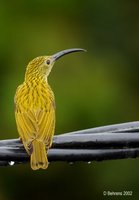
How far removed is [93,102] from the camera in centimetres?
1166

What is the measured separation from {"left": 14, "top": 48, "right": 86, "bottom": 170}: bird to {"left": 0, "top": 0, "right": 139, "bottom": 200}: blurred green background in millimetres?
2765

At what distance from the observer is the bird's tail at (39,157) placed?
6828mm

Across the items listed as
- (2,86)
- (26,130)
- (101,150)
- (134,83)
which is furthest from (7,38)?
(101,150)

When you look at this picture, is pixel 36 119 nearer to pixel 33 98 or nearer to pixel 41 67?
pixel 33 98

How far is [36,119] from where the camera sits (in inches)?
291

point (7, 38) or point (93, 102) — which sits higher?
A: point (7, 38)

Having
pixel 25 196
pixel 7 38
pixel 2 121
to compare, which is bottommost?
pixel 25 196

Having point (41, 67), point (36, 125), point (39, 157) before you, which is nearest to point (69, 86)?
point (41, 67)

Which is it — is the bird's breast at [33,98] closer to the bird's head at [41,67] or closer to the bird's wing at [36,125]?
the bird's wing at [36,125]

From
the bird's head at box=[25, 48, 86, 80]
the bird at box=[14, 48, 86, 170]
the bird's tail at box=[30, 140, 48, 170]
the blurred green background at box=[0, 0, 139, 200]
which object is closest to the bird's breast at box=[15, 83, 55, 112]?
the bird at box=[14, 48, 86, 170]

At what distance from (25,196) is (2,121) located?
1.01 meters

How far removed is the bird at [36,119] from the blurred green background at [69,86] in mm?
2765

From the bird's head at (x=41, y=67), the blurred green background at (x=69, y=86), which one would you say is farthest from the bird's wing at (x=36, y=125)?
the blurred green background at (x=69, y=86)

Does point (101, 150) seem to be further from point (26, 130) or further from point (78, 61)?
point (78, 61)
